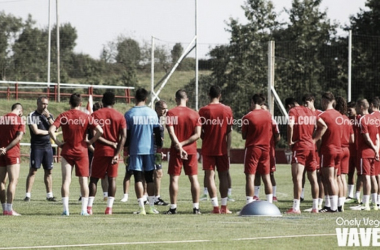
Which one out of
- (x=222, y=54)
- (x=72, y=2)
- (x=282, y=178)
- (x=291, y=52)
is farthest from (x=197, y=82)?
(x=291, y=52)

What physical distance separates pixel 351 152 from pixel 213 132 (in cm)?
485

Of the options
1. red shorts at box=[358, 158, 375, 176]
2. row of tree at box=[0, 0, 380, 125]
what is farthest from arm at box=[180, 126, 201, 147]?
row of tree at box=[0, 0, 380, 125]

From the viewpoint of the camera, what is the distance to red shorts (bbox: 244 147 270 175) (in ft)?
55.9

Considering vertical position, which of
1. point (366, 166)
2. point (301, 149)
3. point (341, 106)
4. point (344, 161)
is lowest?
point (366, 166)

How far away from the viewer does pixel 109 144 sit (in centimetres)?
1648

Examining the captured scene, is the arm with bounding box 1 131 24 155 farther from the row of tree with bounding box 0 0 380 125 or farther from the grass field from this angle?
the row of tree with bounding box 0 0 380 125

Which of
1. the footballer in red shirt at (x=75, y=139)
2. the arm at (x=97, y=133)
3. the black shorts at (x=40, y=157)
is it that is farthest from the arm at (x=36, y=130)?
the arm at (x=97, y=133)

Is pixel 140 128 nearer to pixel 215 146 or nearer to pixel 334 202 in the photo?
pixel 215 146

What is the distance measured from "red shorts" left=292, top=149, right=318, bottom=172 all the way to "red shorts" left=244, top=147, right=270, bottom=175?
1.84ft

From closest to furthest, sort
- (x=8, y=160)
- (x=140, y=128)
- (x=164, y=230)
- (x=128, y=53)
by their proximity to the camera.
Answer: (x=164, y=230) → (x=8, y=160) → (x=140, y=128) → (x=128, y=53)

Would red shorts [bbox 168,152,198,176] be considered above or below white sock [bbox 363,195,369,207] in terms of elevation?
above

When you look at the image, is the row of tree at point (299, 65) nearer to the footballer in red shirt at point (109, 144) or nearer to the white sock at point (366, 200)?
the white sock at point (366, 200)

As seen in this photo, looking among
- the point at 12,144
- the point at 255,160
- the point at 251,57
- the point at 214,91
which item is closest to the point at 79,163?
the point at 12,144

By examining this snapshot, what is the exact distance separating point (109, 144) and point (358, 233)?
5.54 metres
